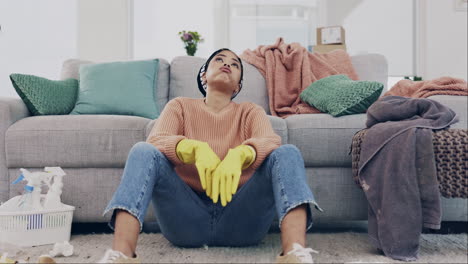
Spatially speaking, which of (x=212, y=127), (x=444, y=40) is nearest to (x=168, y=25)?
(x=444, y=40)

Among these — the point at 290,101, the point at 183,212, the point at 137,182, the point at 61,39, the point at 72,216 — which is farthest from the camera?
the point at 61,39

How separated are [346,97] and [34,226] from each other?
4.76 ft

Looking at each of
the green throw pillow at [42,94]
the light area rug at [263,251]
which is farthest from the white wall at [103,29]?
the light area rug at [263,251]

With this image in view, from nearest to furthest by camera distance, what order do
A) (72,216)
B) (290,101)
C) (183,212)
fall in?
(183,212) < (72,216) < (290,101)

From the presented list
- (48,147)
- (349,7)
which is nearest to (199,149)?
(48,147)

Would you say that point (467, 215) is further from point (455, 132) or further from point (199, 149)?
point (199, 149)

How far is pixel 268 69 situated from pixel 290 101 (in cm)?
24

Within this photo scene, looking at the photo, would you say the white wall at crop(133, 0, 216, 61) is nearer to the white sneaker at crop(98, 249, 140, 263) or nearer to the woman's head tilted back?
the woman's head tilted back

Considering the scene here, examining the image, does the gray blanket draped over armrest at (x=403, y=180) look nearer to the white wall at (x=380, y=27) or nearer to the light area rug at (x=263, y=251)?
the light area rug at (x=263, y=251)

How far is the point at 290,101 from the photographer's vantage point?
2.35 meters

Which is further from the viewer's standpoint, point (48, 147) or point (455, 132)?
point (48, 147)

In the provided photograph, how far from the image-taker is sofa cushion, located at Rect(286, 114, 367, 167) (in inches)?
70.7

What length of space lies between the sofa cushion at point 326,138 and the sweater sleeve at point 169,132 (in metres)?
0.58

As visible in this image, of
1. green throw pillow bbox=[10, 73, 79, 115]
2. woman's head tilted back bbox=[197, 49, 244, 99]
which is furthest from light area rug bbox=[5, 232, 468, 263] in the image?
green throw pillow bbox=[10, 73, 79, 115]
